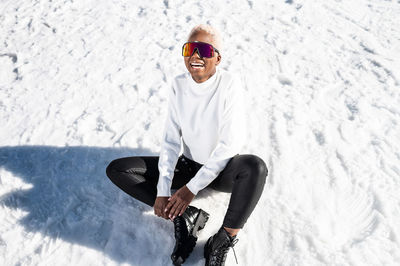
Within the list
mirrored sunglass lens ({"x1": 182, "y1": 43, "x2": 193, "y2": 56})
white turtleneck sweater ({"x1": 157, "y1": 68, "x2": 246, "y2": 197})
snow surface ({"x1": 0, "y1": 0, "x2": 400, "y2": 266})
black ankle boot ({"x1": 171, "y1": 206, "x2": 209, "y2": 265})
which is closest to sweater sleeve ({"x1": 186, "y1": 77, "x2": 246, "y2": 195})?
white turtleneck sweater ({"x1": 157, "y1": 68, "x2": 246, "y2": 197})

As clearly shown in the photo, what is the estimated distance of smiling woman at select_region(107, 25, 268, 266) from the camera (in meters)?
1.79

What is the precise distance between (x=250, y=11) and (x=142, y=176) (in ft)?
12.0

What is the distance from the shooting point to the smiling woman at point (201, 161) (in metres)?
1.79

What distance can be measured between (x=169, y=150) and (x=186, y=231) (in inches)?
22.0

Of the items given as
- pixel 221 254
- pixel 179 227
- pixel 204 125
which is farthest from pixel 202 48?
pixel 221 254

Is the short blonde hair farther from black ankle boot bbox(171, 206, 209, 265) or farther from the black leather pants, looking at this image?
black ankle boot bbox(171, 206, 209, 265)

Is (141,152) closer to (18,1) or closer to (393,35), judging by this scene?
(393,35)

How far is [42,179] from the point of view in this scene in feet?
8.22

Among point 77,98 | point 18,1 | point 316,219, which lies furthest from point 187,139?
point 18,1

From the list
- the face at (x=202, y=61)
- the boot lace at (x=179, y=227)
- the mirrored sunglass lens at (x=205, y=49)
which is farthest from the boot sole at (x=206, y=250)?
the mirrored sunglass lens at (x=205, y=49)

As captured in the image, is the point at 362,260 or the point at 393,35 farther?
the point at 393,35

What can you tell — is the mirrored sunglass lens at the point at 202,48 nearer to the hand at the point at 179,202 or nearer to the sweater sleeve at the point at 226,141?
the sweater sleeve at the point at 226,141

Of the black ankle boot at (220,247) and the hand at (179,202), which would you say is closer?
the black ankle boot at (220,247)

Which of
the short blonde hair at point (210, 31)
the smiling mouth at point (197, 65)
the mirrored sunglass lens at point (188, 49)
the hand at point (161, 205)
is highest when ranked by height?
the short blonde hair at point (210, 31)
